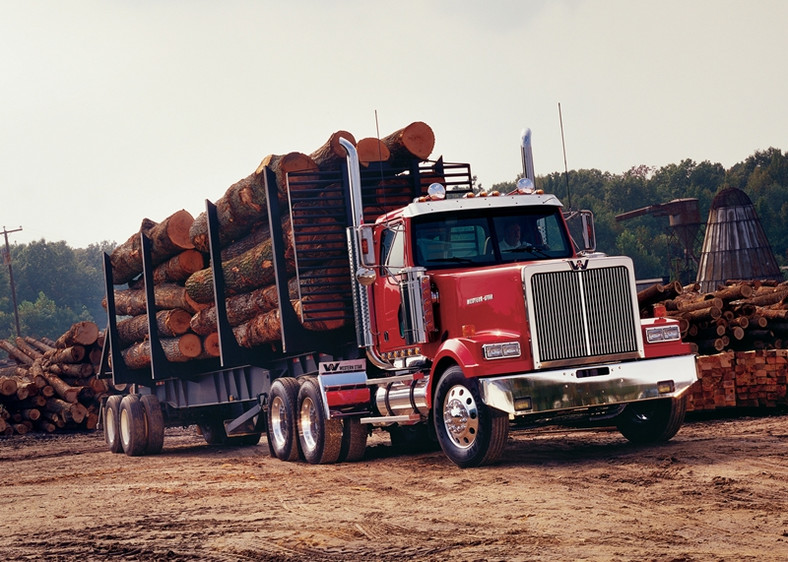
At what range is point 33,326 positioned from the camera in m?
113

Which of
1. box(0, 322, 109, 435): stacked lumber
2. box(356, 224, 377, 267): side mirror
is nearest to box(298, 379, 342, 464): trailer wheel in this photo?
box(356, 224, 377, 267): side mirror

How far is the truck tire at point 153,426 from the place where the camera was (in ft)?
65.7

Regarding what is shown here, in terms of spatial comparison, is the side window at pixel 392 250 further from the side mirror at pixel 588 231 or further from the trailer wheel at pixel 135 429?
the trailer wheel at pixel 135 429

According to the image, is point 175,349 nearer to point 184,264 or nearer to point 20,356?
point 184,264

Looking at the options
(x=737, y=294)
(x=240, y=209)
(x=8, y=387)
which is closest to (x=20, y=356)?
(x=8, y=387)

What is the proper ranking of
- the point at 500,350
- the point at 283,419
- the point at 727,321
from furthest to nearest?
the point at 727,321, the point at 283,419, the point at 500,350

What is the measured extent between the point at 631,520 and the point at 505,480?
2640mm

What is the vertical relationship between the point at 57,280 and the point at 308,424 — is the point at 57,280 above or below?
above

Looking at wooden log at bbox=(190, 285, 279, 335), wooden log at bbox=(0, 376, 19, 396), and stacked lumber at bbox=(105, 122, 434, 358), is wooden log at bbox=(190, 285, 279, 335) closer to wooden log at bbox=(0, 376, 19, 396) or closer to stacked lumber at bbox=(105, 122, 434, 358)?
stacked lumber at bbox=(105, 122, 434, 358)

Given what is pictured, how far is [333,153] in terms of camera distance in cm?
1484

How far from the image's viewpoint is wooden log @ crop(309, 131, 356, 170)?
48.5ft

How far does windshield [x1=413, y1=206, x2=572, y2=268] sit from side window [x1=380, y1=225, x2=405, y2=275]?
0.75ft

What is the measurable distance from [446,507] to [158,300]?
36.8ft

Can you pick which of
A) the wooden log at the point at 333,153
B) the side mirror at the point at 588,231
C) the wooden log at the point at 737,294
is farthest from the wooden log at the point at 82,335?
the side mirror at the point at 588,231
